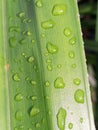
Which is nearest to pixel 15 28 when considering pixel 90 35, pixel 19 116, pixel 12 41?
pixel 12 41

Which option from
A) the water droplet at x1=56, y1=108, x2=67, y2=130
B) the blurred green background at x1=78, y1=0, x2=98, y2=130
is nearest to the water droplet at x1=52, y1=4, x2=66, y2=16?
the water droplet at x1=56, y1=108, x2=67, y2=130

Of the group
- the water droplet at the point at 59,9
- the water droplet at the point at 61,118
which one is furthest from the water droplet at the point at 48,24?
the water droplet at the point at 61,118

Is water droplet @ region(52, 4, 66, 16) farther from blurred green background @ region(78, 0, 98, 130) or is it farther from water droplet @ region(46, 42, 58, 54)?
blurred green background @ region(78, 0, 98, 130)

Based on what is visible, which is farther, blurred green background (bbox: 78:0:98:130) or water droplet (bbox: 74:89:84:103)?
blurred green background (bbox: 78:0:98:130)

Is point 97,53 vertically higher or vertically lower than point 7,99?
higher

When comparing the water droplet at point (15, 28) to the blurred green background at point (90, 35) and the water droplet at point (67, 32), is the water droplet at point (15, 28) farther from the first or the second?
the blurred green background at point (90, 35)

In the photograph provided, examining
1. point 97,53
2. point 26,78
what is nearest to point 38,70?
point 26,78

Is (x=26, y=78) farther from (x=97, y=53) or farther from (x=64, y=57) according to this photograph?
(x=97, y=53)
